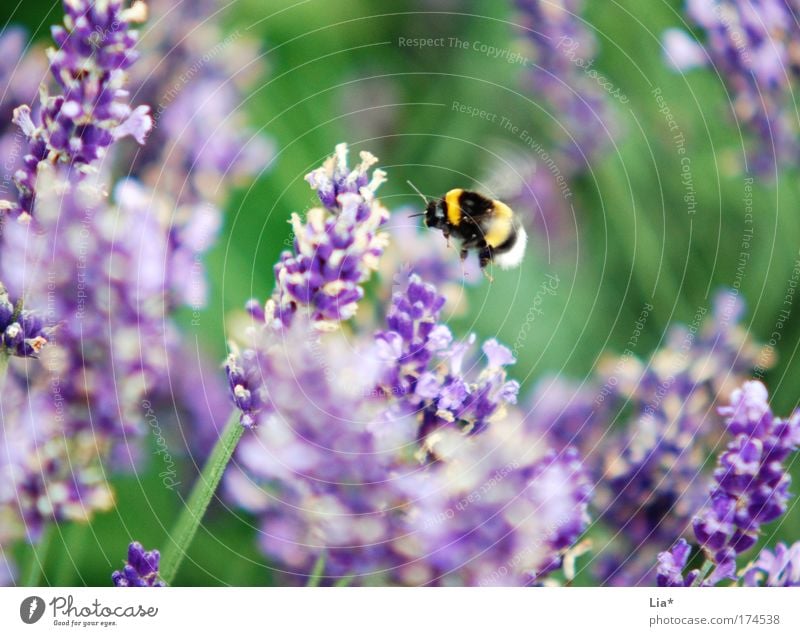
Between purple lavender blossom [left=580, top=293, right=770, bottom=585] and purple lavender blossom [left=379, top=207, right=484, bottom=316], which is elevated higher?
purple lavender blossom [left=379, top=207, right=484, bottom=316]

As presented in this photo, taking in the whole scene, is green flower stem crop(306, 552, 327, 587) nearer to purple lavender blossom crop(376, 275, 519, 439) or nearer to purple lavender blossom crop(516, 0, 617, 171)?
purple lavender blossom crop(376, 275, 519, 439)

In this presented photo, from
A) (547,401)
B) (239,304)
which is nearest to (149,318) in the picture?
(239,304)

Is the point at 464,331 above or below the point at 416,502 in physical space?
above

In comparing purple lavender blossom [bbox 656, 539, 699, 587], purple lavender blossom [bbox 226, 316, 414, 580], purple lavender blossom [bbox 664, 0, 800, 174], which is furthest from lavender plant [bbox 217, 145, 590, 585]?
purple lavender blossom [bbox 664, 0, 800, 174]

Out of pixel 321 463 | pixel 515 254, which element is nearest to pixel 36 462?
pixel 321 463

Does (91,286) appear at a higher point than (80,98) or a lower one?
lower
